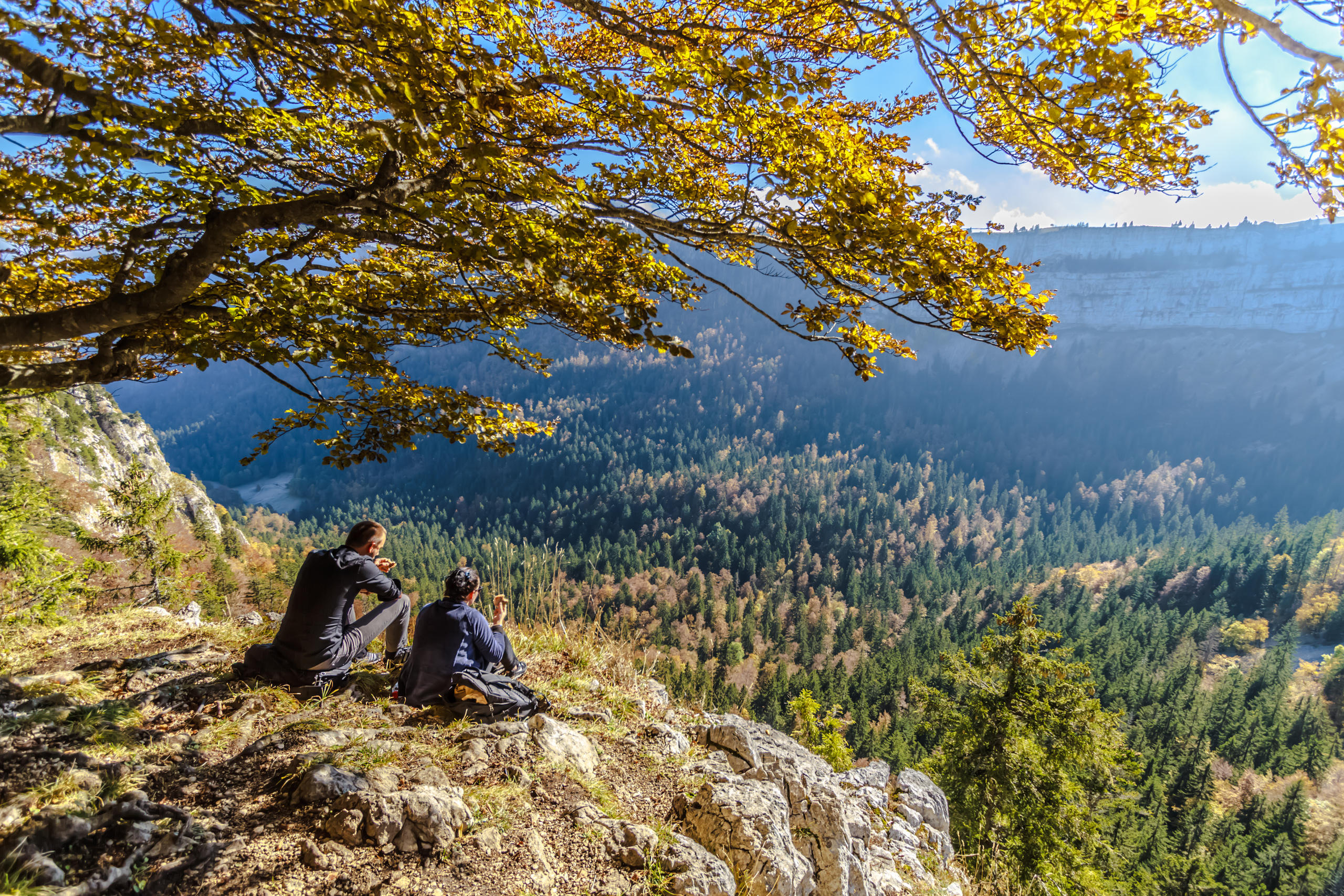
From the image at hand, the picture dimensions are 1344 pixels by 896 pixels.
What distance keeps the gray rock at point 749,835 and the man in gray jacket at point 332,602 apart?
2521 mm

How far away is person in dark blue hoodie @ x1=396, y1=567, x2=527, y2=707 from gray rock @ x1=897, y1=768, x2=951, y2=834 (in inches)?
275

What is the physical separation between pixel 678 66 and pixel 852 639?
244ft

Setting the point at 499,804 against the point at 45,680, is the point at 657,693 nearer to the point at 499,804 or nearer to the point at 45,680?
the point at 499,804

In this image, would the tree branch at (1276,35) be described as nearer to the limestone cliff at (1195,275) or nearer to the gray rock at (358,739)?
the gray rock at (358,739)

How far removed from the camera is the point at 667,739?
13.4 ft

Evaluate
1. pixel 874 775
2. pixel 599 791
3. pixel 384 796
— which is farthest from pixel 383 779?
pixel 874 775

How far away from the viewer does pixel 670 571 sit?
8456 centimetres

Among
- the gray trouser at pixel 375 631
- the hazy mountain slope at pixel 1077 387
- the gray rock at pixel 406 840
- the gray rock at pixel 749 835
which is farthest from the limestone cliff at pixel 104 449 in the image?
the hazy mountain slope at pixel 1077 387

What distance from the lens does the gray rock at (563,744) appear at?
3.38 m

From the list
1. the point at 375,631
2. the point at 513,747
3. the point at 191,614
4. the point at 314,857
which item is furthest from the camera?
the point at 191,614

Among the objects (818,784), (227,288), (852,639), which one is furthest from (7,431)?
(852,639)

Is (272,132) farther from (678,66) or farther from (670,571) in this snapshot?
(670,571)

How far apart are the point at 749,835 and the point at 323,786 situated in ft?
7.30

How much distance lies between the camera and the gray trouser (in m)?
3.95
